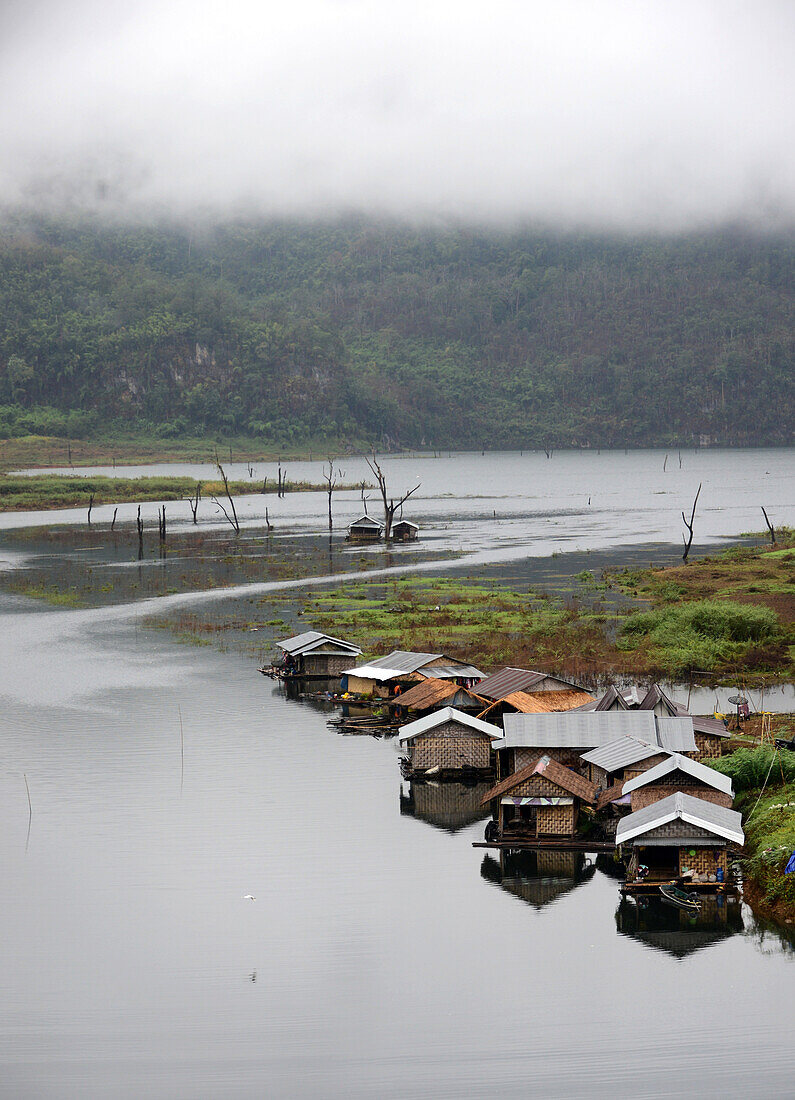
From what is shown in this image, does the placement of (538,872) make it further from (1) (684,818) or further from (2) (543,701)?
(2) (543,701)

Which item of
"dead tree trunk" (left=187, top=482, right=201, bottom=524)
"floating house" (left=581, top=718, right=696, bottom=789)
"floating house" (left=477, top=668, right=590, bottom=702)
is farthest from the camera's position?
"dead tree trunk" (left=187, top=482, right=201, bottom=524)

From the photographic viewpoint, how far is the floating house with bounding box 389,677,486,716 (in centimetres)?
4275

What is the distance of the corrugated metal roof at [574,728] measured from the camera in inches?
1439

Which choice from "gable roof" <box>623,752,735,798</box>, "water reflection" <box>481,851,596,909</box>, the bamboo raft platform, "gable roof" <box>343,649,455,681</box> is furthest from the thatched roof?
"gable roof" <box>623,752,735,798</box>

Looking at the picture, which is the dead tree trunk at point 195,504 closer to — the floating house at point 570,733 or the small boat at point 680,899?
the floating house at point 570,733

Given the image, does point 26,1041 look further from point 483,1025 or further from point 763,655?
point 763,655

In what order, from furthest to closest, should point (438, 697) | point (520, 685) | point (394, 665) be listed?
point (394, 665), point (438, 697), point (520, 685)

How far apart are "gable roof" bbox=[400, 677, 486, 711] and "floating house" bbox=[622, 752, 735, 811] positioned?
35.8 ft

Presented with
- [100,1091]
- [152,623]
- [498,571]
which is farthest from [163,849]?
[498,571]

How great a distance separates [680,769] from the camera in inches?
1264

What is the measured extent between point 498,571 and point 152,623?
28.9 meters

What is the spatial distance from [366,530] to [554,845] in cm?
8373

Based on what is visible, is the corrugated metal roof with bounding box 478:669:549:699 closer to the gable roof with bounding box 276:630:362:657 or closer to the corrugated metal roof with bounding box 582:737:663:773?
the corrugated metal roof with bounding box 582:737:663:773

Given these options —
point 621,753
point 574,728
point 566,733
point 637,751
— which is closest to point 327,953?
point 621,753
